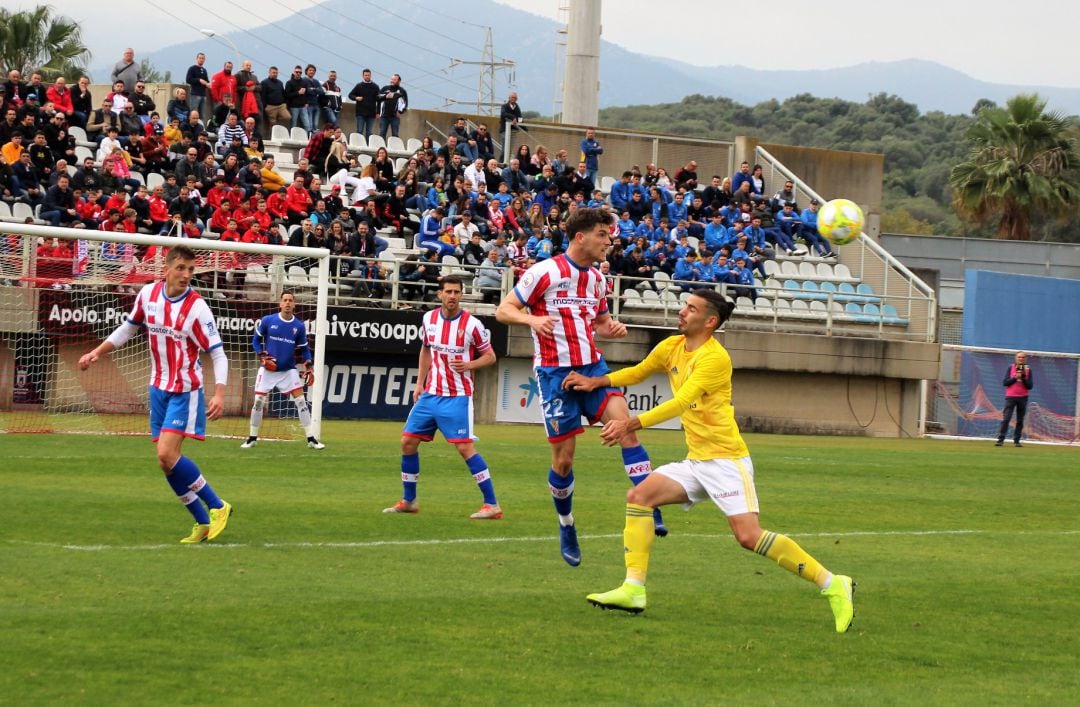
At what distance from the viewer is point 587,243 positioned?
9.85 m

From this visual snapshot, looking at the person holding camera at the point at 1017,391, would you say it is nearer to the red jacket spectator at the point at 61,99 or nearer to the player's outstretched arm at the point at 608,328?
the red jacket spectator at the point at 61,99

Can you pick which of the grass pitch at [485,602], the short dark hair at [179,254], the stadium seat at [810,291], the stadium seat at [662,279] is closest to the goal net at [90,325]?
the grass pitch at [485,602]

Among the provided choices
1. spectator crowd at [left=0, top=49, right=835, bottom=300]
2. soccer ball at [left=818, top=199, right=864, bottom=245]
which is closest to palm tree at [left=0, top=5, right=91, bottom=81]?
spectator crowd at [left=0, top=49, right=835, bottom=300]

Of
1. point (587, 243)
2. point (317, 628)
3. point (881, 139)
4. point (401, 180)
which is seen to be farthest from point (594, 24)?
point (881, 139)

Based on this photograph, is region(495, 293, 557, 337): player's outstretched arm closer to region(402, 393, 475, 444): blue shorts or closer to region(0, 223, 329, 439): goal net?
region(402, 393, 475, 444): blue shorts

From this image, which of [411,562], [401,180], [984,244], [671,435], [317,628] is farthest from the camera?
[984,244]

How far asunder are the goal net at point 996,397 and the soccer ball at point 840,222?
674 cm

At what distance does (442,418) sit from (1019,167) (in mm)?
40826

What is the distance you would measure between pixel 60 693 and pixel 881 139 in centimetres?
10026

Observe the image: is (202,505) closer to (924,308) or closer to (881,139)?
(924,308)

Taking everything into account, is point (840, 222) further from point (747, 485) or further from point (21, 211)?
point (747, 485)

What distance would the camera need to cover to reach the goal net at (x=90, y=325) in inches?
838

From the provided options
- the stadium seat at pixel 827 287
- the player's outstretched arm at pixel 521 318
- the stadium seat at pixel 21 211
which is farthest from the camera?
the stadium seat at pixel 827 287

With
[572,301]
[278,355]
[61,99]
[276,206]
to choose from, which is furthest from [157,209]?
[572,301]
